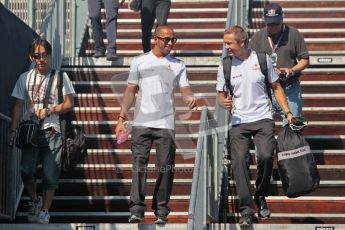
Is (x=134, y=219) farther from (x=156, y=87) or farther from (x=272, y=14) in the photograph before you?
(x=272, y=14)

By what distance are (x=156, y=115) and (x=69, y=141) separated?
1161 millimetres

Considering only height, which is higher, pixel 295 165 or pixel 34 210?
pixel 295 165

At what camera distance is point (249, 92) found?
11547 mm

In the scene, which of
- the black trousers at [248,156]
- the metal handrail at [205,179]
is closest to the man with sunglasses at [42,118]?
the metal handrail at [205,179]

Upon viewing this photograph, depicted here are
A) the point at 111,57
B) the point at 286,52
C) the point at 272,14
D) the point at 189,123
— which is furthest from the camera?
the point at 111,57

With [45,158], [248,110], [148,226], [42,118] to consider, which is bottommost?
[148,226]

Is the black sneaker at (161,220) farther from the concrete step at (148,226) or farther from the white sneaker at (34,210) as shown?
the white sneaker at (34,210)

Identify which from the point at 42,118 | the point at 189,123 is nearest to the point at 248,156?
the point at 189,123

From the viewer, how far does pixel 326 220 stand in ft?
41.2

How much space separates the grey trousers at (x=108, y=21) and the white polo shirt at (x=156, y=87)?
12.8ft

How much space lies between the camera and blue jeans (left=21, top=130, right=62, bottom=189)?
476 inches

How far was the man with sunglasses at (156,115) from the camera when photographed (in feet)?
37.0

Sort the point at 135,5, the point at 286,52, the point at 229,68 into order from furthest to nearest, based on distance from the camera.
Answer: the point at 135,5 < the point at 286,52 < the point at 229,68

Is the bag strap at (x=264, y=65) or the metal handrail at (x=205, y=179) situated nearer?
the metal handrail at (x=205, y=179)
